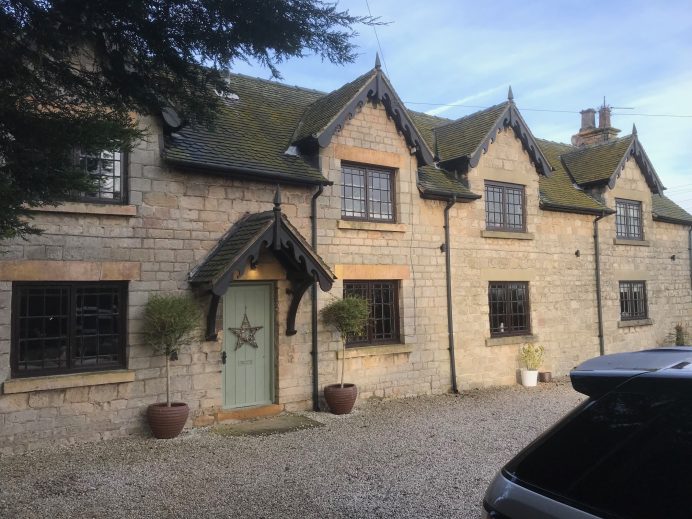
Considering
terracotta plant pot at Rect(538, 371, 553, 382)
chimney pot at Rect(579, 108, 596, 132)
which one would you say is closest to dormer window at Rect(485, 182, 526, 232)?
terracotta plant pot at Rect(538, 371, 553, 382)

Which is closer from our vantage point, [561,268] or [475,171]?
[475,171]

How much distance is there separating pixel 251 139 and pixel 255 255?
3.14m

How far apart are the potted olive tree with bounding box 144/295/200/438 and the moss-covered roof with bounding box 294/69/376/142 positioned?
4.51 meters

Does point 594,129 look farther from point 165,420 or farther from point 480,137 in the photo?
point 165,420

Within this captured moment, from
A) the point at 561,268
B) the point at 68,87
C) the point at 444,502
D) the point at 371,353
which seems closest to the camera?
the point at 68,87

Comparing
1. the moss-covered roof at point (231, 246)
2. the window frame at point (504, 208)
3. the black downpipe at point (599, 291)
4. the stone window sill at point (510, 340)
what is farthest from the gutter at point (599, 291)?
the moss-covered roof at point (231, 246)

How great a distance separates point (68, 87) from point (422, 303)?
349 inches

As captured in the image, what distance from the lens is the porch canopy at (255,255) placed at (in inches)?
357

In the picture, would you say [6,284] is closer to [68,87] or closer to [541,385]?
[68,87]

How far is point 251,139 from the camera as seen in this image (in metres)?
11.3

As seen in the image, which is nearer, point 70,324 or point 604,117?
point 70,324

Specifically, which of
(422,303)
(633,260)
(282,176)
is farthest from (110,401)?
(633,260)

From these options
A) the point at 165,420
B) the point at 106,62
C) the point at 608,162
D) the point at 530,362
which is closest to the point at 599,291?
the point at 530,362

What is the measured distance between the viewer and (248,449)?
26.8 ft
